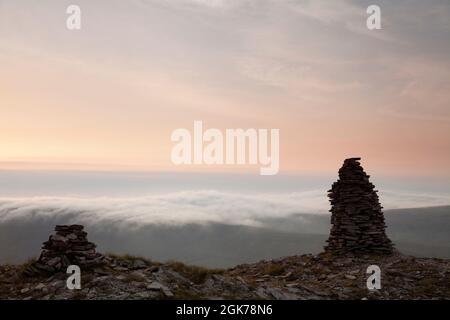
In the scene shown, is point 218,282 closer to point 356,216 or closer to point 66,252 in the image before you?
point 66,252

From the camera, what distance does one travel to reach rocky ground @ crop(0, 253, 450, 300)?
749 inches

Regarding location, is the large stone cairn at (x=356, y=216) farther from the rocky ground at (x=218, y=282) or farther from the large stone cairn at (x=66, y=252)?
the large stone cairn at (x=66, y=252)

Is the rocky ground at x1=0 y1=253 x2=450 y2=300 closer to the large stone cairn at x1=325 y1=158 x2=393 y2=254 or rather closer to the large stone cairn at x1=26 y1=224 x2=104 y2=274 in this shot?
the large stone cairn at x1=26 y1=224 x2=104 y2=274

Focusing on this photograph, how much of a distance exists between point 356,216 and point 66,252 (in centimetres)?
2291

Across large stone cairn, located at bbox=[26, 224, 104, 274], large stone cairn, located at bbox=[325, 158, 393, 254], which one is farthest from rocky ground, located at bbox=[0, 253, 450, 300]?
large stone cairn, located at bbox=[325, 158, 393, 254]

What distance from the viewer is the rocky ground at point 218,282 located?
19031 millimetres

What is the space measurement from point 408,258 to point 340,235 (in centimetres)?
584

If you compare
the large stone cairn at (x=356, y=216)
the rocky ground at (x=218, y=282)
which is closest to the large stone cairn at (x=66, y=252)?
the rocky ground at (x=218, y=282)

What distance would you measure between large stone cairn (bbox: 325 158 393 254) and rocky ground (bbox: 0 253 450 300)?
3.37 metres

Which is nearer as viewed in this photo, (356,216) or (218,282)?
(218,282)

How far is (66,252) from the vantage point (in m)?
21.4

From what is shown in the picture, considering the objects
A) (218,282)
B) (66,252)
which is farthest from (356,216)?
(66,252)
